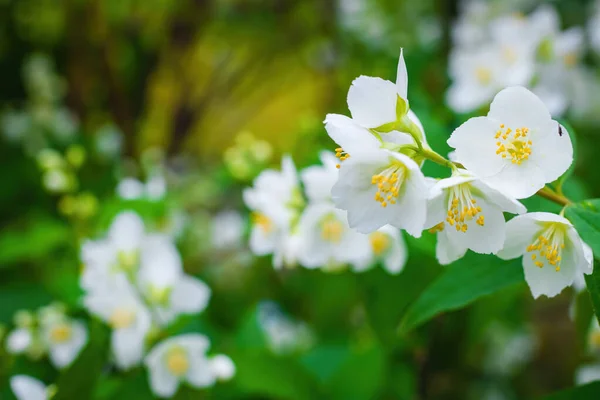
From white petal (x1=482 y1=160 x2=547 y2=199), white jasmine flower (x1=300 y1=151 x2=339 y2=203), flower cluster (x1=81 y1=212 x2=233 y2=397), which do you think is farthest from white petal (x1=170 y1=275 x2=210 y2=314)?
white petal (x1=482 y1=160 x2=547 y2=199)

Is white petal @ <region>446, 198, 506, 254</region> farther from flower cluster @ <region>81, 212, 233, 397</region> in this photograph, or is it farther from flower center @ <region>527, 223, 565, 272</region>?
flower cluster @ <region>81, 212, 233, 397</region>

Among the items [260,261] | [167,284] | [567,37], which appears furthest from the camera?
[260,261]

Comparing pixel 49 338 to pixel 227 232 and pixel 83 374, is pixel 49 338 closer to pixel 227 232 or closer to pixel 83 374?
pixel 83 374

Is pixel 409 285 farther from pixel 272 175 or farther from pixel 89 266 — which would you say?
pixel 89 266

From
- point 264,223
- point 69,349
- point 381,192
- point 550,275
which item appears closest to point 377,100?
point 381,192

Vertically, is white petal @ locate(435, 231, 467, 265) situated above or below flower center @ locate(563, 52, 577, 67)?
above

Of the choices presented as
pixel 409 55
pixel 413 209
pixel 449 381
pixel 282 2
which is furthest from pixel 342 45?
pixel 413 209
